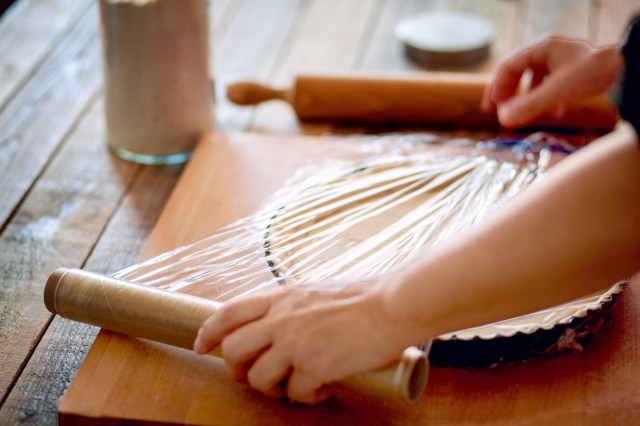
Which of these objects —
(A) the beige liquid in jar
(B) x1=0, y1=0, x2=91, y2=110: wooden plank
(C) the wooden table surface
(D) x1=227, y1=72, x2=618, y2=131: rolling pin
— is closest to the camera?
(C) the wooden table surface

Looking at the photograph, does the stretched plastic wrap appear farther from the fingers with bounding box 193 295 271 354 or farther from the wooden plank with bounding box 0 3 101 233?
the wooden plank with bounding box 0 3 101 233

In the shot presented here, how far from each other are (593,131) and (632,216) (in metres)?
0.65

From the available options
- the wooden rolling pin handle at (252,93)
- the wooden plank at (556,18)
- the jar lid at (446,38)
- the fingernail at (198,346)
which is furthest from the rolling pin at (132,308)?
the wooden plank at (556,18)

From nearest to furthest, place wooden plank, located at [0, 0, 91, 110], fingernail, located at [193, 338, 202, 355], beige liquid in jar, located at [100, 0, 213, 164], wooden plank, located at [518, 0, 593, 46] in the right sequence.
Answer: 1. fingernail, located at [193, 338, 202, 355]
2. beige liquid in jar, located at [100, 0, 213, 164]
3. wooden plank, located at [0, 0, 91, 110]
4. wooden plank, located at [518, 0, 593, 46]

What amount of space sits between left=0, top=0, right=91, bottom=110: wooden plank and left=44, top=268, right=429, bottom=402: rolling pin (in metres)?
0.61

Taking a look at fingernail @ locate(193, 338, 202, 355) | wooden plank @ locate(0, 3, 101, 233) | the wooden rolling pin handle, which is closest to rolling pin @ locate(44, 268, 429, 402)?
fingernail @ locate(193, 338, 202, 355)

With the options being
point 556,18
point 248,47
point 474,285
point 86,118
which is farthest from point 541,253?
point 556,18

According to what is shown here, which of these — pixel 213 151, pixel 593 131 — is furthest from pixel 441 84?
pixel 213 151

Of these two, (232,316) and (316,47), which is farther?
(316,47)

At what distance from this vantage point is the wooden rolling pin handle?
47.8 inches

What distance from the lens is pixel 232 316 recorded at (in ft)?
2.13

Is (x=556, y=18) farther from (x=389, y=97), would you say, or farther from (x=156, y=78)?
(x=156, y=78)

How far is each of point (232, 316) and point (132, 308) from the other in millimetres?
119

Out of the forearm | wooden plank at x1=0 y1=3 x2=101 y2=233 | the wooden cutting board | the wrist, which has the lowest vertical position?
wooden plank at x1=0 y1=3 x2=101 y2=233
